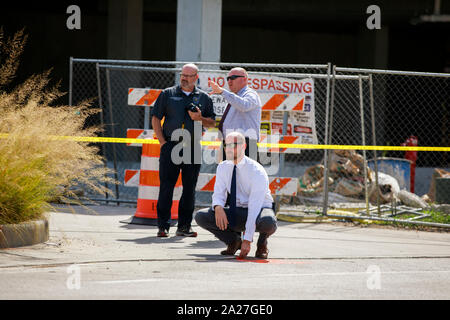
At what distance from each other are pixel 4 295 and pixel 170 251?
9.37 ft

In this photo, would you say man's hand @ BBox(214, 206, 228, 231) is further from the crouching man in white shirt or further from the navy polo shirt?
the navy polo shirt

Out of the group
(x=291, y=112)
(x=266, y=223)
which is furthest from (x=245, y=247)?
(x=291, y=112)

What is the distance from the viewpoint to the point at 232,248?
335 inches

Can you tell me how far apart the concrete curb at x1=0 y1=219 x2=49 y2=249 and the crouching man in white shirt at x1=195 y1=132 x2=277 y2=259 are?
171 centimetres

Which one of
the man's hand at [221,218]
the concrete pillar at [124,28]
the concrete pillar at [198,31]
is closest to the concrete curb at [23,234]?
the man's hand at [221,218]

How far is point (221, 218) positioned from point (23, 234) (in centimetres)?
207

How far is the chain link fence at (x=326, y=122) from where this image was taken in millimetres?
12586

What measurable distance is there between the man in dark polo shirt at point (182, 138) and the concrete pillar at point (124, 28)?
14.5m

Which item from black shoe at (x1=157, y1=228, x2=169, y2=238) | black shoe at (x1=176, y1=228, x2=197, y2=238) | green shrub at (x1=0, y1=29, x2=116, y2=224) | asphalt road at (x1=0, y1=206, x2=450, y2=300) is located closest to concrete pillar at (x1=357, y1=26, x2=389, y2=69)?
asphalt road at (x1=0, y1=206, x2=450, y2=300)

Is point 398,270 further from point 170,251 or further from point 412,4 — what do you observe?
point 412,4

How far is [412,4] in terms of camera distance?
80.0 feet

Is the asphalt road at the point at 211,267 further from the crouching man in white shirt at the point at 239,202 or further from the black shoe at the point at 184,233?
the crouching man in white shirt at the point at 239,202

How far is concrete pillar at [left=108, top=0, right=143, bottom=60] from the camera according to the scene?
2395 centimetres

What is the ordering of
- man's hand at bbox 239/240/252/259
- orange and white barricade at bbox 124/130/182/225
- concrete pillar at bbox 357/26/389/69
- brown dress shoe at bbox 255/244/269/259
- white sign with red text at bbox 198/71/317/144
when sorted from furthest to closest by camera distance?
concrete pillar at bbox 357/26/389/69 < white sign with red text at bbox 198/71/317/144 < orange and white barricade at bbox 124/130/182/225 < brown dress shoe at bbox 255/244/269/259 < man's hand at bbox 239/240/252/259
